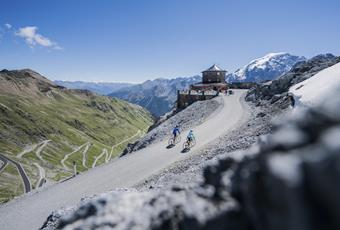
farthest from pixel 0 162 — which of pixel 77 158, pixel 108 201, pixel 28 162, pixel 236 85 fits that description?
pixel 108 201

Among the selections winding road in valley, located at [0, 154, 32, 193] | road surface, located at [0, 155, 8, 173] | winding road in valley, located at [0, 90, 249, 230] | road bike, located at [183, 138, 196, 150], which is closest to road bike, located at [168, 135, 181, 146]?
winding road in valley, located at [0, 90, 249, 230]

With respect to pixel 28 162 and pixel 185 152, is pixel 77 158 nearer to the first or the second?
pixel 28 162

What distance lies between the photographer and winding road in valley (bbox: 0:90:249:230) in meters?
26.6

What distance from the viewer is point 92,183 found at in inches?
1261

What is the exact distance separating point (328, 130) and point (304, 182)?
1.14 metres

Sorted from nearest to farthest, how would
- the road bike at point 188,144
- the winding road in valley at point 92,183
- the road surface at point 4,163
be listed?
the winding road in valley at point 92,183
the road bike at point 188,144
the road surface at point 4,163

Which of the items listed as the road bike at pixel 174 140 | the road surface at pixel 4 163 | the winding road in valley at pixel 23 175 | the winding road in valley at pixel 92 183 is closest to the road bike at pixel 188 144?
the winding road in valley at pixel 92 183

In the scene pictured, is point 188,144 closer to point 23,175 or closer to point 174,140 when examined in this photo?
point 174,140

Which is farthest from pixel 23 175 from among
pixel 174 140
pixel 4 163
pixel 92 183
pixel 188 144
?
pixel 92 183

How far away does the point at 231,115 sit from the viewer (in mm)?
56750

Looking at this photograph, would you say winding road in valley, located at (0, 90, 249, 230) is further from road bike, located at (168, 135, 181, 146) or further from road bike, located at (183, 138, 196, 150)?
road bike, located at (168, 135, 181, 146)

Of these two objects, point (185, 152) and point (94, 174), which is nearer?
point (94, 174)

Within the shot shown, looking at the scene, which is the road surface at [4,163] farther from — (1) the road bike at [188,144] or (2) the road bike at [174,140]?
(1) the road bike at [188,144]

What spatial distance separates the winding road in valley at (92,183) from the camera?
1046 inches
